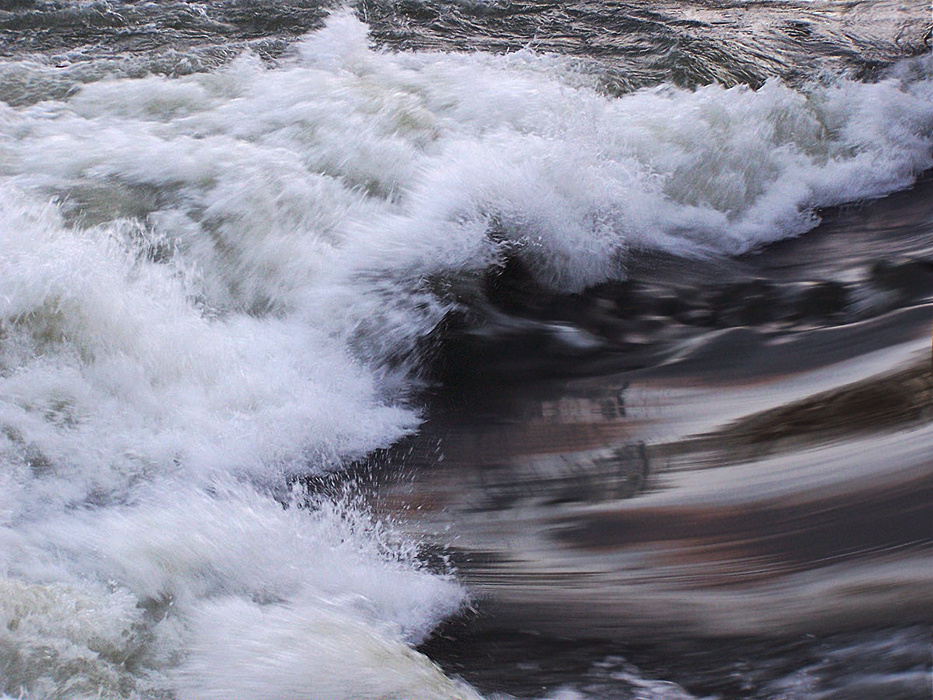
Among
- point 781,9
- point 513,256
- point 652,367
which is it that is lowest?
point 652,367

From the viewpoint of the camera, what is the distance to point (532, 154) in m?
2.70

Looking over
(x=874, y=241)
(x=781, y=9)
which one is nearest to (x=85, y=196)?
(x=874, y=241)

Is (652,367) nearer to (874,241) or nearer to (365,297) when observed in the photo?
(365,297)

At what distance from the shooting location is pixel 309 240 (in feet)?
7.86

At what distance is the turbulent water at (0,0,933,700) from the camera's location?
5.01 ft

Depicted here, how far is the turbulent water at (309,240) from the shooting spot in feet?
5.01

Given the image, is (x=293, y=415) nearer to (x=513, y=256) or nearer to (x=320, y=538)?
(x=320, y=538)

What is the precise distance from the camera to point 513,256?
7.97 feet

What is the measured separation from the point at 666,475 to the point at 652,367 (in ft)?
1.30

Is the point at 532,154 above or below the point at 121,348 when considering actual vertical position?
above

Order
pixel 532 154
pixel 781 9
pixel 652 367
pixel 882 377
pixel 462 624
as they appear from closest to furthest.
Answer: pixel 462 624 → pixel 882 377 → pixel 652 367 → pixel 532 154 → pixel 781 9

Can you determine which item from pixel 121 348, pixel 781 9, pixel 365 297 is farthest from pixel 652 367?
pixel 781 9

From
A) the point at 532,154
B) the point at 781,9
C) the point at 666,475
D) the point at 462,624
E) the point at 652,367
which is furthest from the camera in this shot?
the point at 781,9

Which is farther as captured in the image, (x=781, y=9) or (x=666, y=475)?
(x=781, y=9)
